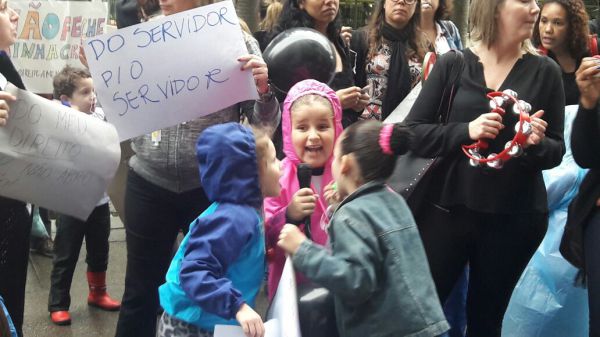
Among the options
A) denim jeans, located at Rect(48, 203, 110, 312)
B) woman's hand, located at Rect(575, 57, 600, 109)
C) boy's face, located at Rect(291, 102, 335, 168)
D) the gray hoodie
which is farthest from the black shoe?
woman's hand, located at Rect(575, 57, 600, 109)

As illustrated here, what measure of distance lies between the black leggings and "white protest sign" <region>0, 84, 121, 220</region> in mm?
1291

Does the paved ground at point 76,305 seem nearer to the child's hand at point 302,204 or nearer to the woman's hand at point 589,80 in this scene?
the child's hand at point 302,204

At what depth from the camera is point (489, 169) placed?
3023mm

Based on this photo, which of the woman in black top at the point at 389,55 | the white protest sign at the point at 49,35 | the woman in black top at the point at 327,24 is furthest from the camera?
the white protest sign at the point at 49,35

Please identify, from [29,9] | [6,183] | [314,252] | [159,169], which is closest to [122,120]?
[159,169]

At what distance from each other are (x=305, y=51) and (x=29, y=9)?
3.23 metres

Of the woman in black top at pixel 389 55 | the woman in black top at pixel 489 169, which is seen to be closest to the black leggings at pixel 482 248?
the woman in black top at pixel 489 169

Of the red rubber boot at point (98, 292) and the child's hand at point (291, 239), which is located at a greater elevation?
the child's hand at point (291, 239)

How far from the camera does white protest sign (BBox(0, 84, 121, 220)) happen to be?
2.83 meters

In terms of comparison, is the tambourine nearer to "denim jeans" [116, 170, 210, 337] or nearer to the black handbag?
the black handbag

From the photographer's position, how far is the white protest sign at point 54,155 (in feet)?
9.29

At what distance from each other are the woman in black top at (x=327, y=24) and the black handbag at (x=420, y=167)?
611 millimetres

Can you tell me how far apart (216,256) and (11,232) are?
99cm

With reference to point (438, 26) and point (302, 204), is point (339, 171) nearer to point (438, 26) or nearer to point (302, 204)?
point (302, 204)
